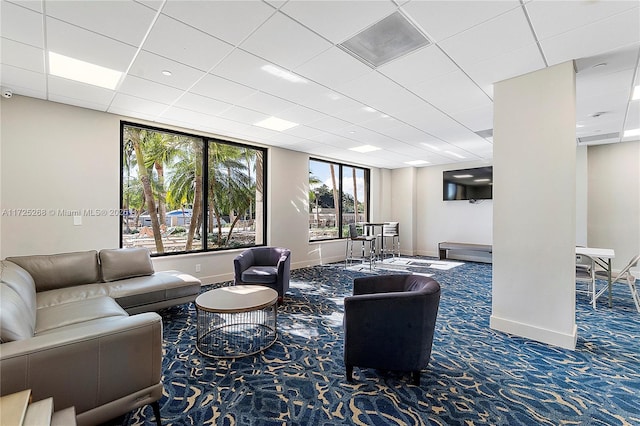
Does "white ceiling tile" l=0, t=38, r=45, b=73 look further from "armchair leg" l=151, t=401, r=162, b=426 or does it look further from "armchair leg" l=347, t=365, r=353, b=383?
"armchair leg" l=347, t=365, r=353, b=383

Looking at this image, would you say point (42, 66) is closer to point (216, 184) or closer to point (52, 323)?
point (52, 323)

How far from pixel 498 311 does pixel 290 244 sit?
432cm

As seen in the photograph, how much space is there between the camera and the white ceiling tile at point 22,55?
99.1 inches

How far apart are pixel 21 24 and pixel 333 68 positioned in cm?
256

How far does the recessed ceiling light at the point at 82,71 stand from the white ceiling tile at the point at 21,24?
258mm

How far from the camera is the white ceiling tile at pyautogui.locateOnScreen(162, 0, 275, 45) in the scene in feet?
6.79

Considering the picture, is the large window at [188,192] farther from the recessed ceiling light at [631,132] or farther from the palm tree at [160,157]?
the recessed ceiling light at [631,132]

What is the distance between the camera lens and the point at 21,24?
2.25 meters

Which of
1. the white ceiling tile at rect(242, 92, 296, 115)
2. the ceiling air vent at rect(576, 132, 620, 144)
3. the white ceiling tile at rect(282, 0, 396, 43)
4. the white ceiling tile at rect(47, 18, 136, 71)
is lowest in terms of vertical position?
the ceiling air vent at rect(576, 132, 620, 144)

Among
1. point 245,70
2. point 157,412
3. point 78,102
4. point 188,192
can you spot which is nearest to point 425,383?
point 157,412

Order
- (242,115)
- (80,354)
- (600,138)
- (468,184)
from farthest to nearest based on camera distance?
1. (468,184)
2. (600,138)
3. (242,115)
4. (80,354)

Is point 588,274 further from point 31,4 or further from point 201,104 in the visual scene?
point 31,4

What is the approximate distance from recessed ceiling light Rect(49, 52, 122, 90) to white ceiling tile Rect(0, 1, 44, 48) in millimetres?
258

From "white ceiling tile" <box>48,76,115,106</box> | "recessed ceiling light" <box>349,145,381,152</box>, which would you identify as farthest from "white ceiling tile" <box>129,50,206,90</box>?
"recessed ceiling light" <box>349,145,381,152</box>
